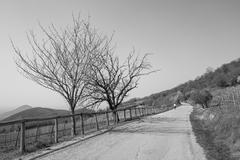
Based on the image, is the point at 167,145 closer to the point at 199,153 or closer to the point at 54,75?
the point at 199,153

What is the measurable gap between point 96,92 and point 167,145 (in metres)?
18.5

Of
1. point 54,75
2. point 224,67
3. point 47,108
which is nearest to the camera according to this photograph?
point 54,75

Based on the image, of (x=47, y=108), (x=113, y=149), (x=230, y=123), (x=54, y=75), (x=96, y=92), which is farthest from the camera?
(x=47, y=108)

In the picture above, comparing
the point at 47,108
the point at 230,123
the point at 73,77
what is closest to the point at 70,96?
the point at 73,77

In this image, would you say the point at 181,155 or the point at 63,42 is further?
the point at 63,42

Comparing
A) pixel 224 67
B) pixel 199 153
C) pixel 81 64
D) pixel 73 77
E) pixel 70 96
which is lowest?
pixel 199 153

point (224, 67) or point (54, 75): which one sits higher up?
point (224, 67)

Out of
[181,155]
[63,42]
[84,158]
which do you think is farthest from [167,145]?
[63,42]

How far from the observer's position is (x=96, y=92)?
26656 mm

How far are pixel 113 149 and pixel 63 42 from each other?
32.2 feet

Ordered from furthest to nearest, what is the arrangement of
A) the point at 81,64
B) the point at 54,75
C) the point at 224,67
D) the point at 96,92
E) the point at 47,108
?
the point at 224,67 → the point at 47,108 → the point at 96,92 → the point at 81,64 → the point at 54,75

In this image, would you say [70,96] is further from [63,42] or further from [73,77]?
[63,42]

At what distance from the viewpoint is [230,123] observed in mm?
10242

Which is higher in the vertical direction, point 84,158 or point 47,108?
point 47,108
